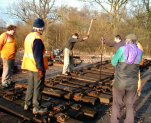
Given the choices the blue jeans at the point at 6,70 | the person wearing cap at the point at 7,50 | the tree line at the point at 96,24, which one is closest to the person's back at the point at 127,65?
the person wearing cap at the point at 7,50

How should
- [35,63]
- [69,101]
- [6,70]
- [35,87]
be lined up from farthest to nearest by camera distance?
[6,70], [69,101], [35,87], [35,63]

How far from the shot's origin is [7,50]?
885 cm

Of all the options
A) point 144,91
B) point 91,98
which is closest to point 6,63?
point 91,98

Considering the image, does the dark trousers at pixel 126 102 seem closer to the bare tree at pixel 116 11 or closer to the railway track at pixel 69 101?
the railway track at pixel 69 101

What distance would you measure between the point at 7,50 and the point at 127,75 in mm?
4762

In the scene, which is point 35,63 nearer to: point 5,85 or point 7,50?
point 7,50

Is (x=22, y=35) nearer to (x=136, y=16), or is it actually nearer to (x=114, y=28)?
(x=114, y=28)

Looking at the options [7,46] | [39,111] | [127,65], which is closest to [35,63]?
[39,111]

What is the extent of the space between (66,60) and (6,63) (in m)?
3.64

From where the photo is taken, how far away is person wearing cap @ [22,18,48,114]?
5770mm

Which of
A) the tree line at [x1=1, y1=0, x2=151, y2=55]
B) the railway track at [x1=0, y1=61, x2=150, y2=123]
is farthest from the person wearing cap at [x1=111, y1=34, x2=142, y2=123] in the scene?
the tree line at [x1=1, y1=0, x2=151, y2=55]

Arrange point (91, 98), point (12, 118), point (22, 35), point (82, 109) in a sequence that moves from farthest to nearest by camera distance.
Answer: point (22, 35)
point (91, 98)
point (82, 109)
point (12, 118)

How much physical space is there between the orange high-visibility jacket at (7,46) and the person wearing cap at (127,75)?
4449 millimetres

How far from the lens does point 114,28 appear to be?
3112cm
